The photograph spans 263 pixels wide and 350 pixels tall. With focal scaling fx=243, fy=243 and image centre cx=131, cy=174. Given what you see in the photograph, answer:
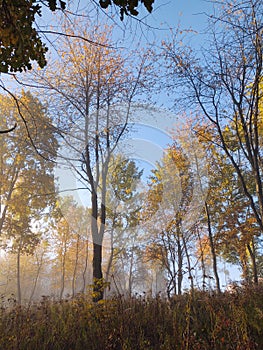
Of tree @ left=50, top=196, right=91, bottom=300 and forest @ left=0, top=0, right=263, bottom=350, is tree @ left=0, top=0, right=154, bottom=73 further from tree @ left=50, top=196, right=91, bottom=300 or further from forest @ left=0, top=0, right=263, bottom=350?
tree @ left=50, top=196, right=91, bottom=300

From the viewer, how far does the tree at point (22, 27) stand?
4.94 ft

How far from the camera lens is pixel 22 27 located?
5.69 ft

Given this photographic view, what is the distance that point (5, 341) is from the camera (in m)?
2.90

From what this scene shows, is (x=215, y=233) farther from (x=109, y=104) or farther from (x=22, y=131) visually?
(x=22, y=131)

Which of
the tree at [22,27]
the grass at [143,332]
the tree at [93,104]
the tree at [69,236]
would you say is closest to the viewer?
the tree at [22,27]

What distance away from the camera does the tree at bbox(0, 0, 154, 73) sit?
1.51 metres

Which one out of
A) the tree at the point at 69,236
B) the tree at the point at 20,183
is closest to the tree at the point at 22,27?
the tree at the point at 20,183

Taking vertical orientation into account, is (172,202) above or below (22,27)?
above

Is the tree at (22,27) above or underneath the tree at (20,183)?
underneath

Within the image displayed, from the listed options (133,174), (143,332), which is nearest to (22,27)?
(143,332)

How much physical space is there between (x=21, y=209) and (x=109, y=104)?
22.5 ft

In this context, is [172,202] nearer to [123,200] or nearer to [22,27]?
[123,200]

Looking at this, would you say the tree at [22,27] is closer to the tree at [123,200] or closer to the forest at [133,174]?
the forest at [133,174]

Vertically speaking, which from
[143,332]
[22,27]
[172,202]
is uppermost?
[172,202]
